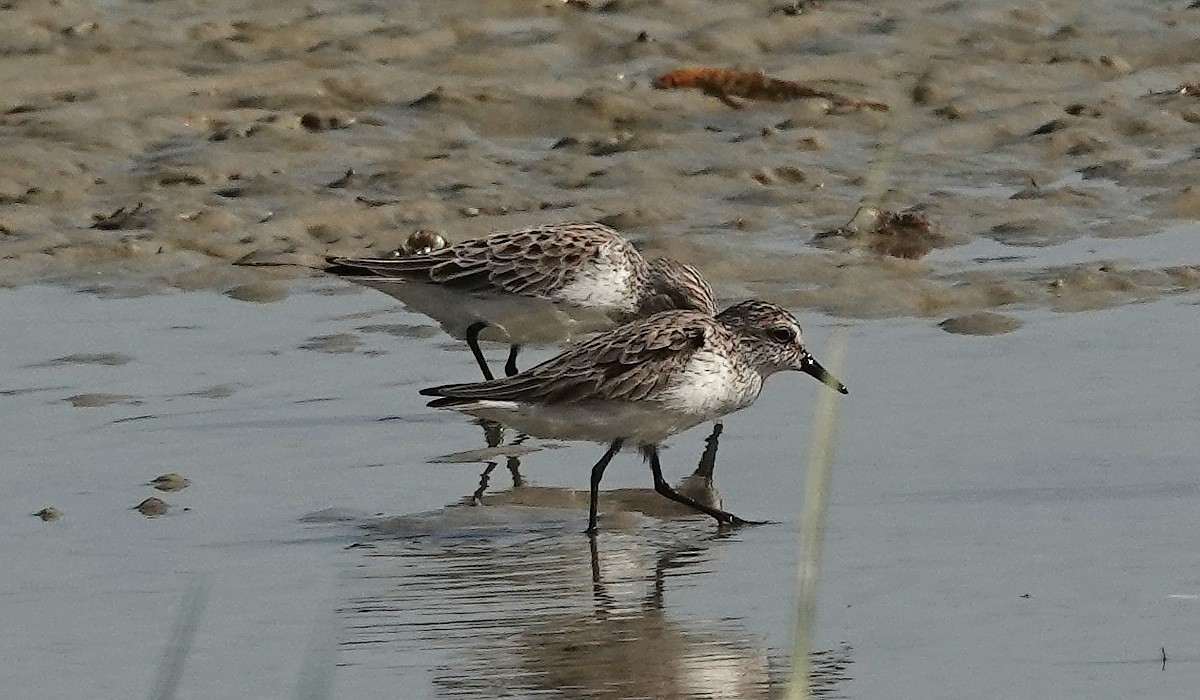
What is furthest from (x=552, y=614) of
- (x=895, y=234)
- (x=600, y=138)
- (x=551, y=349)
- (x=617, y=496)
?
(x=600, y=138)

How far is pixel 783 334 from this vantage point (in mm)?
7898

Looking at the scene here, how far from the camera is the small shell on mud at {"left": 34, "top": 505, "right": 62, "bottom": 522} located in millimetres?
7340

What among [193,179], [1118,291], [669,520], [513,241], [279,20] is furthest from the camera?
[279,20]

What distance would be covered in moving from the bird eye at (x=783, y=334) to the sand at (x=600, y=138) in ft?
6.01

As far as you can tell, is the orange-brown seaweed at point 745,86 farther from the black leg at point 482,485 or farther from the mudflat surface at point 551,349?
the black leg at point 482,485

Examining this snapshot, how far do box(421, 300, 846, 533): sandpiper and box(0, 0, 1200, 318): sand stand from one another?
7.35ft

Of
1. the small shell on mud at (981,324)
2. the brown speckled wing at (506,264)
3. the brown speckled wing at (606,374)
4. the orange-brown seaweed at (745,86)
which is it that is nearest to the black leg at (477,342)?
the brown speckled wing at (506,264)

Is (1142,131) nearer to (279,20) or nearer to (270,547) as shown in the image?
(279,20)

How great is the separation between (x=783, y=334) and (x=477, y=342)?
1805 mm

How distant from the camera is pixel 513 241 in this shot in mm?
9312

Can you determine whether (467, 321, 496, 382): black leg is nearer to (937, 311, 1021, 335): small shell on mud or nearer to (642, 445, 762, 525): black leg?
(642, 445, 762, 525): black leg

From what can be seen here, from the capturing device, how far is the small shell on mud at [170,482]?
7730 mm

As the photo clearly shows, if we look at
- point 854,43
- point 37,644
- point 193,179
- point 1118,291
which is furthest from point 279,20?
point 37,644

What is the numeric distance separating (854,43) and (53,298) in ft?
17.5
